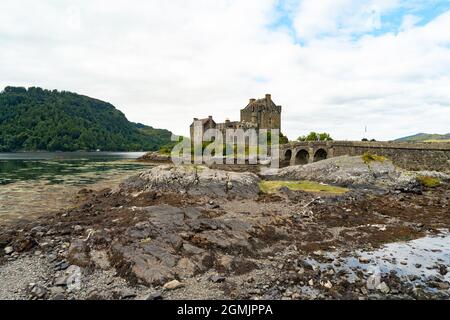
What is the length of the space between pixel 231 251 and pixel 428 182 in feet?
98.8

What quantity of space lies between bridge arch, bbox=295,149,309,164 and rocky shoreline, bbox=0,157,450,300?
33.8 meters

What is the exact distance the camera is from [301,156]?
62625mm

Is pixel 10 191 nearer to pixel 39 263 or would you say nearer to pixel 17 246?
pixel 17 246

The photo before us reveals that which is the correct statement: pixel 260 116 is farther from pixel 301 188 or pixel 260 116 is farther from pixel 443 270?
pixel 443 270

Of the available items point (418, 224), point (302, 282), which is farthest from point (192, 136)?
point (302, 282)

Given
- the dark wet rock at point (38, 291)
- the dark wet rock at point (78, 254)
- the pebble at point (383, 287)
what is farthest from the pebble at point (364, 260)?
the dark wet rock at point (38, 291)

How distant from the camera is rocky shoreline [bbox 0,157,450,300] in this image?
445 inches

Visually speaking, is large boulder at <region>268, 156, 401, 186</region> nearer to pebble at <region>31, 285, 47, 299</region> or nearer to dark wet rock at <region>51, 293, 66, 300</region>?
dark wet rock at <region>51, 293, 66, 300</region>

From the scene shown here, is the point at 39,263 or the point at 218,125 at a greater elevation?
the point at 218,125

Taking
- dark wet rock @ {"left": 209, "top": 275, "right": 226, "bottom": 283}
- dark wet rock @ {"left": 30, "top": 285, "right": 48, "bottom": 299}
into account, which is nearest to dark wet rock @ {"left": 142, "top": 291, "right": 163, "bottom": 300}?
dark wet rock @ {"left": 209, "top": 275, "right": 226, "bottom": 283}

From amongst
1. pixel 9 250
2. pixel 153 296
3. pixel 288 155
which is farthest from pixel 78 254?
pixel 288 155

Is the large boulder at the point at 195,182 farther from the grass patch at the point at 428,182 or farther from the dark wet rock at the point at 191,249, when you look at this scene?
the grass patch at the point at 428,182
